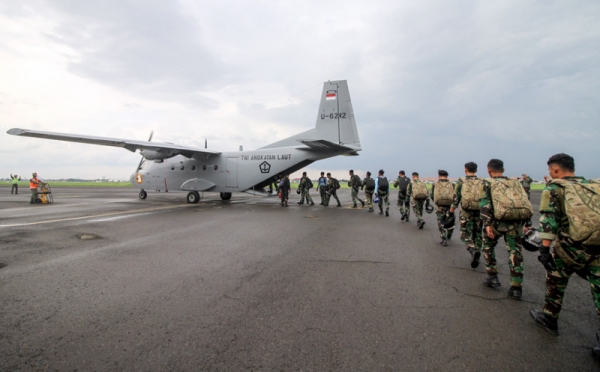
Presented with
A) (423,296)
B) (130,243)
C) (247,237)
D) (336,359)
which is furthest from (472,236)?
(130,243)

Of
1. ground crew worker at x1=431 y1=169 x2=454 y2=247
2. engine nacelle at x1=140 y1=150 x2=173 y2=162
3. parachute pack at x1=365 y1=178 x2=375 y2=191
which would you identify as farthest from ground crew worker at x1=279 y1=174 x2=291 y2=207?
ground crew worker at x1=431 y1=169 x2=454 y2=247

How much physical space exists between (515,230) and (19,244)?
31.3 ft

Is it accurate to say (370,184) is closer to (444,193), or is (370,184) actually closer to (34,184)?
(444,193)

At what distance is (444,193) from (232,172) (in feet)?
41.9

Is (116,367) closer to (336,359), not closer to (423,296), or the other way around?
(336,359)

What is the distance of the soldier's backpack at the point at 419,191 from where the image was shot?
9.00 m

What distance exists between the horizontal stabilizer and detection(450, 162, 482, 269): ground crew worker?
1484 centimetres

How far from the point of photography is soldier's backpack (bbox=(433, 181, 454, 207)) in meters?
6.77

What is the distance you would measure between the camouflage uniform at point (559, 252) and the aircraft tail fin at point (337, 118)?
11.5 m

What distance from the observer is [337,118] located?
48.7 ft

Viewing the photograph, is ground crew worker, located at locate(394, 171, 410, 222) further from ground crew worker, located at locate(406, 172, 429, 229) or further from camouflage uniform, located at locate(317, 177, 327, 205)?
camouflage uniform, located at locate(317, 177, 327, 205)

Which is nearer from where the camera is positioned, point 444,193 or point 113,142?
point 444,193

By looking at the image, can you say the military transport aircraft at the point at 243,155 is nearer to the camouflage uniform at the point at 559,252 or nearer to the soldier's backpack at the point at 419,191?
the soldier's backpack at the point at 419,191

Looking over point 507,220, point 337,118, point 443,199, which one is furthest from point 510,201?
point 337,118
